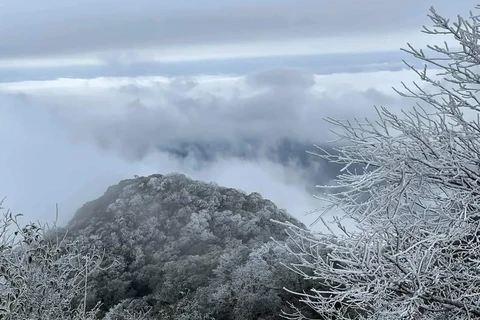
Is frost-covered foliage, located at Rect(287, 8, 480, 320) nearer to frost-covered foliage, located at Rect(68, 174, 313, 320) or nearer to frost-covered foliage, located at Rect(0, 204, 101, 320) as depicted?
frost-covered foliage, located at Rect(0, 204, 101, 320)

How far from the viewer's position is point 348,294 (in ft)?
12.9

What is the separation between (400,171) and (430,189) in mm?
439

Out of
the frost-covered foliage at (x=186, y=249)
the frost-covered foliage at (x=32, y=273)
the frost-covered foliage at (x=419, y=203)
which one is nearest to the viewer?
the frost-covered foliage at (x=419, y=203)

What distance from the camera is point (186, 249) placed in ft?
104

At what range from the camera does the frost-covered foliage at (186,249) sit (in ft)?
70.3

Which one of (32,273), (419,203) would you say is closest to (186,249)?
(32,273)

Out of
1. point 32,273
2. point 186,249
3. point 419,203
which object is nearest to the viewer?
point 419,203

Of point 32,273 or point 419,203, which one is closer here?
point 419,203

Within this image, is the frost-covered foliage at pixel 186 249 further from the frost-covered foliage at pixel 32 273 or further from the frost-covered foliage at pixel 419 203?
the frost-covered foliage at pixel 419 203

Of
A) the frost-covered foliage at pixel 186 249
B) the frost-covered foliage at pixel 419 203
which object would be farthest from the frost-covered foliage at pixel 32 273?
the frost-covered foliage at pixel 186 249

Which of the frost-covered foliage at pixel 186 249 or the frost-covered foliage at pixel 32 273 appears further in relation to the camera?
the frost-covered foliage at pixel 186 249

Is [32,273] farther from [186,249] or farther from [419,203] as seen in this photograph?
[186,249]

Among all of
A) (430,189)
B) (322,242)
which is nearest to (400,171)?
(430,189)

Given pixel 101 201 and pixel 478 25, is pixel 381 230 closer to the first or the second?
pixel 478 25
